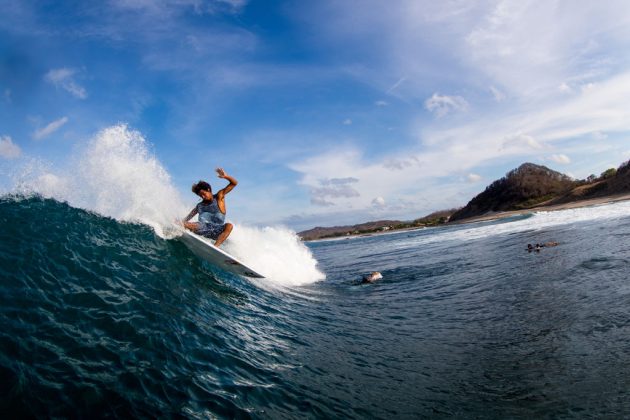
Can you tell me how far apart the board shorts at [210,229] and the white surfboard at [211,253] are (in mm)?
516

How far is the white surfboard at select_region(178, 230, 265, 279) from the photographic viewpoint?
1224 cm

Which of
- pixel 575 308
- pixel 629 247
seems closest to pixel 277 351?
pixel 575 308

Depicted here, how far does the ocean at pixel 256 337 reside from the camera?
4891mm

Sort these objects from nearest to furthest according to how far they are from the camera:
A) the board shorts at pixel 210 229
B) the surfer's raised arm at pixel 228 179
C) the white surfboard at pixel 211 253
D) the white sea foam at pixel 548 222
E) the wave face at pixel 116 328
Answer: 1. the wave face at pixel 116 328
2. the surfer's raised arm at pixel 228 179
3. the white surfboard at pixel 211 253
4. the board shorts at pixel 210 229
5. the white sea foam at pixel 548 222

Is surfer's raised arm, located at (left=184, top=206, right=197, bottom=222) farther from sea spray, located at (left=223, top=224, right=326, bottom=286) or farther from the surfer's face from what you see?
sea spray, located at (left=223, top=224, right=326, bottom=286)

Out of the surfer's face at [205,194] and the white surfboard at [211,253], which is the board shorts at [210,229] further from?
the surfer's face at [205,194]

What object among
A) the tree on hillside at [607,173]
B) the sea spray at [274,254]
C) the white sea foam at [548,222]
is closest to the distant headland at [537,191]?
the tree on hillside at [607,173]

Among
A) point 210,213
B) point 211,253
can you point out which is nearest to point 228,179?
point 210,213

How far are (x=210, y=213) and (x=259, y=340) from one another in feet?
20.3

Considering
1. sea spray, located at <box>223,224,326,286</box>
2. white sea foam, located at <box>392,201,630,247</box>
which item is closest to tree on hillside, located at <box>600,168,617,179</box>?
white sea foam, located at <box>392,201,630,247</box>

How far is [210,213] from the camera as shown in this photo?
1303 centimetres

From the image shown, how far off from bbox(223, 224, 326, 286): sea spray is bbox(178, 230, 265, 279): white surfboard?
9.74ft

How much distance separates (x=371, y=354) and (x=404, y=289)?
7.25 metres

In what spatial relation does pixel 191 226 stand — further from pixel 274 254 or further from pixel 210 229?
pixel 274 254
